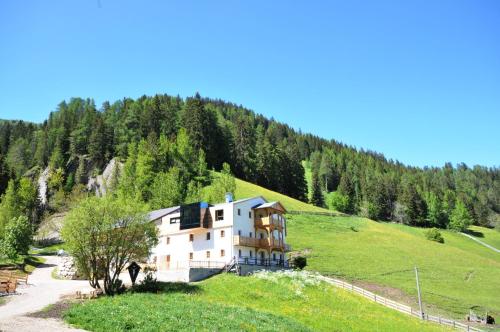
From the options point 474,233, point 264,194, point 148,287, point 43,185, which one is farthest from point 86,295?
point 474,233

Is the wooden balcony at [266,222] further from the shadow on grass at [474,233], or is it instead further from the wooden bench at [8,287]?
the shadow on grass at [474,233]

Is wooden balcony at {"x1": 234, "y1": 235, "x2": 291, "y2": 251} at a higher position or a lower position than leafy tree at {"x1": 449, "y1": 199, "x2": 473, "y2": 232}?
lower

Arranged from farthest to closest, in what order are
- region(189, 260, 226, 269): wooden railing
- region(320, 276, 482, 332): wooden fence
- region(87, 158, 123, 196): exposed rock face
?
region(87, 158, 123, 196): exposed rock face, region(189, 260, 226, 269): wooden railing, region(320, 276, 482, 332): wooden fence

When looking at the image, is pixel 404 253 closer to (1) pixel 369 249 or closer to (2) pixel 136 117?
(1) pixel 369 249

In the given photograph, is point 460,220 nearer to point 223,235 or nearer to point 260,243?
point 260,243

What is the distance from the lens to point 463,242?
115 m

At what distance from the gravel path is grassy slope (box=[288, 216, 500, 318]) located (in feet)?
111

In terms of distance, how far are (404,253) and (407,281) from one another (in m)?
21.2

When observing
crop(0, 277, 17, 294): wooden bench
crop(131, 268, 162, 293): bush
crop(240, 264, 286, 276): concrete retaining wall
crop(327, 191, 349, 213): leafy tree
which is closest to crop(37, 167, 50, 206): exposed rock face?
crop(240, 264, 286, 276): concrete retaining wall

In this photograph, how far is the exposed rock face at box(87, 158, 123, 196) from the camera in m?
111

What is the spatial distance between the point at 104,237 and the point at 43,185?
9790 centimetres

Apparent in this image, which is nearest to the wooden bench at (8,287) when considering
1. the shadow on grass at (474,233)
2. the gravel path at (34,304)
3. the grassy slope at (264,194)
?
the gravel path at (34,304)

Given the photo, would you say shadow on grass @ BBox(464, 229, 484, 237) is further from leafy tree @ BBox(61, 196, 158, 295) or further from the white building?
leafy tree @ BBox(61, 196, 158, 295)

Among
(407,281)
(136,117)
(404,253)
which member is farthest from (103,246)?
(136,117)
